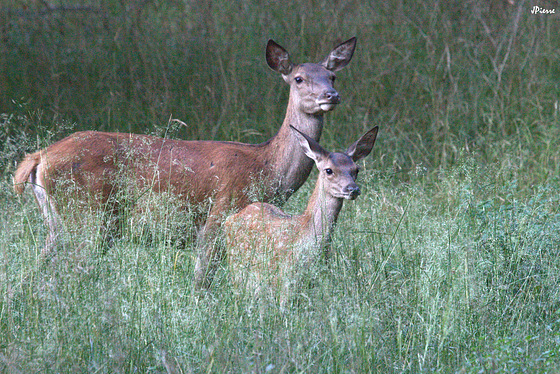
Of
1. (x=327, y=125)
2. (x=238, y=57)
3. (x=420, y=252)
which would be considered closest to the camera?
(x=420, y=252)

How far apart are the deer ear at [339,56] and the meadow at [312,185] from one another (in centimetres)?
93

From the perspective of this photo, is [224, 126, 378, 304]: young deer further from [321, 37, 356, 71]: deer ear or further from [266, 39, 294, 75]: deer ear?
[321, 37, 356, 71]: deer ear

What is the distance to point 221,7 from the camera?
9.08m

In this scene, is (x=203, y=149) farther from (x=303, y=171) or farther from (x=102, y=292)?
(x=102, y=292)

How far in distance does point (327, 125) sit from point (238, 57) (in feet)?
4.97

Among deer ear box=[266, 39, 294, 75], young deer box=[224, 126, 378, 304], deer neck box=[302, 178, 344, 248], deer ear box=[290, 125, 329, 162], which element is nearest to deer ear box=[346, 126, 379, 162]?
young deer box=[224, 126, 378, 304]

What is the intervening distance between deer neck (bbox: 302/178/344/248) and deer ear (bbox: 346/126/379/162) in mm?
352

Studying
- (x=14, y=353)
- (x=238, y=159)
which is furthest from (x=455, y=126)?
(x=14, y=353)

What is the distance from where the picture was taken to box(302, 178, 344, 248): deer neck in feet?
14.1

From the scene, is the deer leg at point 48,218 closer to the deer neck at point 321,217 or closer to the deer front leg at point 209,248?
the deer front leg at point 209,248

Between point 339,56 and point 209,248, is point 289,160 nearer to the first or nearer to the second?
point 209,248

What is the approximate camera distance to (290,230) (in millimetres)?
4348

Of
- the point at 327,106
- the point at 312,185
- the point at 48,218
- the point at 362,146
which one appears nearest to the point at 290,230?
the point at 362,146

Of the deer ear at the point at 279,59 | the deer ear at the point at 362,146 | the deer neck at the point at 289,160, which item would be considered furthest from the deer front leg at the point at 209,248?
the deer ear at the point at 279,59
